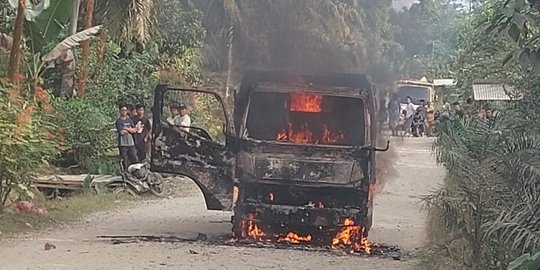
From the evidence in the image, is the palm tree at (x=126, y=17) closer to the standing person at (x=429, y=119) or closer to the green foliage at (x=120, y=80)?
the green foliage at (x=120, y=80)

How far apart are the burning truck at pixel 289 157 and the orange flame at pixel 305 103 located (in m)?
0.01

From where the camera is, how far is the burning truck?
33.4ft

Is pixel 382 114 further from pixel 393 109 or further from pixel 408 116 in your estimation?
pixel 408 116

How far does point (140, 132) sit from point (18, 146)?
518cm

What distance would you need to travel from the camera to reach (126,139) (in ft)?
53.4

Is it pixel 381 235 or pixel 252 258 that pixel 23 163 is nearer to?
pixel 252 258

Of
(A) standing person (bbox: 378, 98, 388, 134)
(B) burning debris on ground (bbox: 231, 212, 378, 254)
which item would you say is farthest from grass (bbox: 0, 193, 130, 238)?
(A) standing person (bbox: 378, 98, 388, 134)

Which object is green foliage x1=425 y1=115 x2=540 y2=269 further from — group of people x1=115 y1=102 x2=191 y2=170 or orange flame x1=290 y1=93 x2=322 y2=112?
group of people x1=115 y1=102 x2=191 y2=170

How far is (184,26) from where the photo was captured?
941 inches

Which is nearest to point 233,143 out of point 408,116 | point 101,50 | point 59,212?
point 59,212

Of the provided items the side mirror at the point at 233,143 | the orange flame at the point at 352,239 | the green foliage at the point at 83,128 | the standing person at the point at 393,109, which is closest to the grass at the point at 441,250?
the orange flame at the point at 352,239

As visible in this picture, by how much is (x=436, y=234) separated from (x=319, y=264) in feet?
4.38

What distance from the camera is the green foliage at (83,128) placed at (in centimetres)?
A: 1780

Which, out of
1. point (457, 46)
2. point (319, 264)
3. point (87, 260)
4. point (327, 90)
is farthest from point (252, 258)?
point (457, 46)
